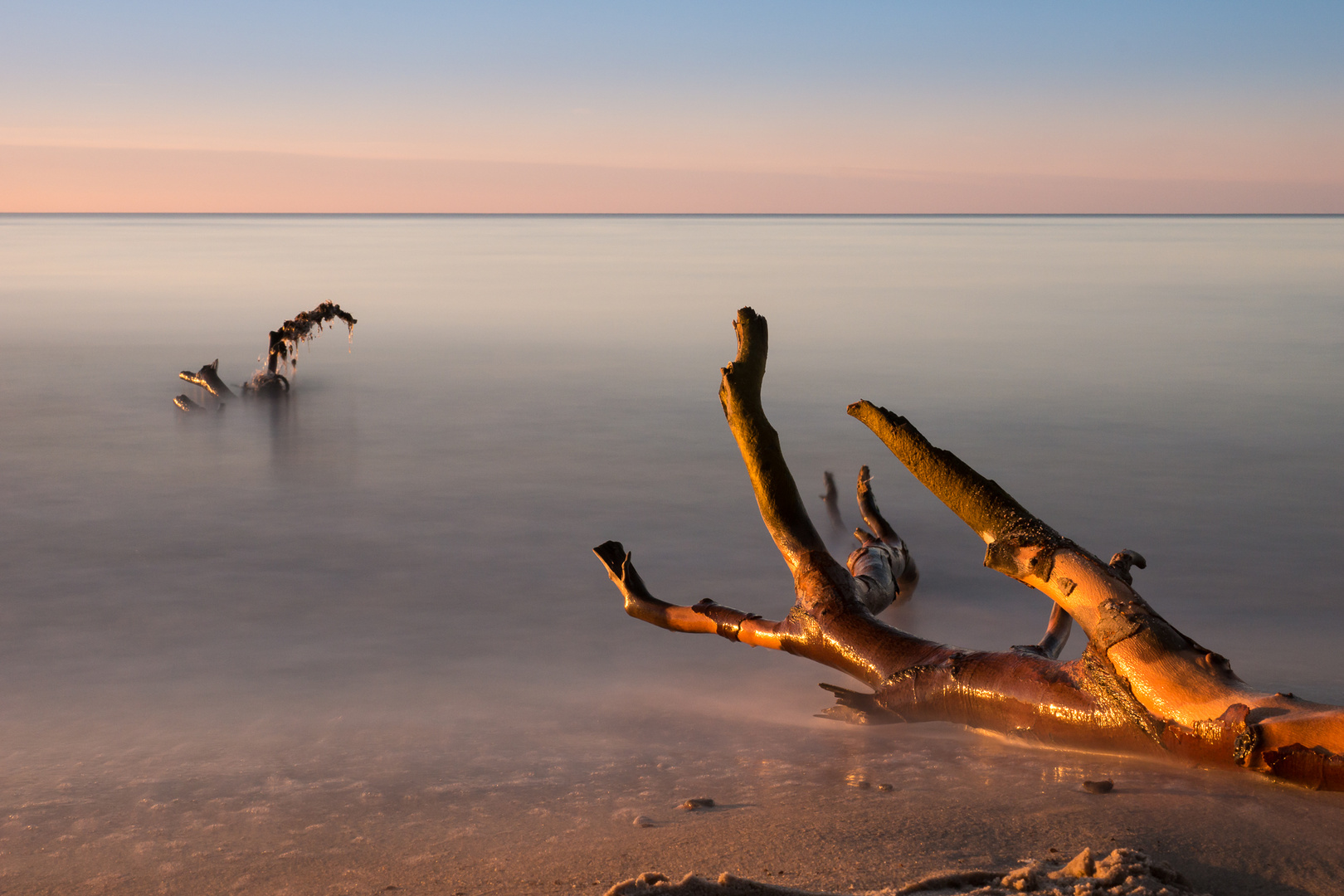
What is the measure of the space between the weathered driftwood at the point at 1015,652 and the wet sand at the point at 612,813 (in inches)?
6.8

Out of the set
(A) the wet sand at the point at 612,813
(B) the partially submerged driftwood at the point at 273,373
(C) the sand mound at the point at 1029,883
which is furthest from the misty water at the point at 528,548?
(B) the partially submerged driftwood at the point at 273,373

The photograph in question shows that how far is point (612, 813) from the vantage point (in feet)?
13.8

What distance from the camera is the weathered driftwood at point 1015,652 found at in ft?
12.0

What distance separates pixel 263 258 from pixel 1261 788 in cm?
6260

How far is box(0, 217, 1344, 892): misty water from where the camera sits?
4711 mm

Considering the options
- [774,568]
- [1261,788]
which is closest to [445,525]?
[774,568]

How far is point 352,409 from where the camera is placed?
1523 cm

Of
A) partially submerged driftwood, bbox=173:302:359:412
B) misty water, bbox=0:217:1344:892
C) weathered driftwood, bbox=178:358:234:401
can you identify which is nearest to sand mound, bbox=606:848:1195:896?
misty water, bbox=0:217:1344:892

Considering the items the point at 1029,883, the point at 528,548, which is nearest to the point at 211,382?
the point at 528,548

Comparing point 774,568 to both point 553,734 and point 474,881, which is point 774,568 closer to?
point 553,734

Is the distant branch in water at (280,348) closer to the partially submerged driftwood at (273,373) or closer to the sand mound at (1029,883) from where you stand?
the partially submerged driftwood at (273,373)

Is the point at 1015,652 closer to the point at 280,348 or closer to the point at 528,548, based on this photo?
the point at 528,548

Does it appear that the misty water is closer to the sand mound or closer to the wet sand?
the wet sand

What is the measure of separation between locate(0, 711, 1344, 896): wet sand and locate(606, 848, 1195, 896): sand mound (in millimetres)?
124
